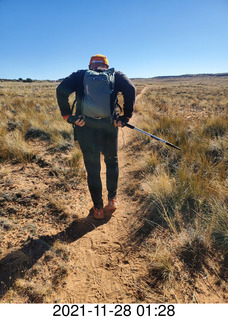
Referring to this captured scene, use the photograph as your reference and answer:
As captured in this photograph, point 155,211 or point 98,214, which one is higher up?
point 155,211

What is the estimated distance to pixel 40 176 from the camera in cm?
348

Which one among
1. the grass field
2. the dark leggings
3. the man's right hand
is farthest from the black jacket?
the grass field

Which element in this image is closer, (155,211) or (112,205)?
(155,211)

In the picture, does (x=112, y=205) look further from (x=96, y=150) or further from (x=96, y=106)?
(x=96, y=106)

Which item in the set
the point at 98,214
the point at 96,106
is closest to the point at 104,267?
the point at 98,214

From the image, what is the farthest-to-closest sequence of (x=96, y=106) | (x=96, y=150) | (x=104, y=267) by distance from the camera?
(x=96, y=150) → (x=96, y=106) → (x=104, y=267)

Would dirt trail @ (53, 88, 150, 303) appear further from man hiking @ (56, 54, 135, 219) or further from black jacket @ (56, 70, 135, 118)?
black jacket @ (56, 70, 135, 118)

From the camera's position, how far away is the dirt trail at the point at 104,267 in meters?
1.66

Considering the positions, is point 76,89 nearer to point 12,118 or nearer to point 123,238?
point 123,238

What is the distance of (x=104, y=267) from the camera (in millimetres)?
1924

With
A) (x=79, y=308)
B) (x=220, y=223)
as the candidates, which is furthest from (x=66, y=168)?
(x=220, y=223)

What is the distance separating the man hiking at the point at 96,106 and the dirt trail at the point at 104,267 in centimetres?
57

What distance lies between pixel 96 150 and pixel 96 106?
60 cm

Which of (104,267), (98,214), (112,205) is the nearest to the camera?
(104,267)
